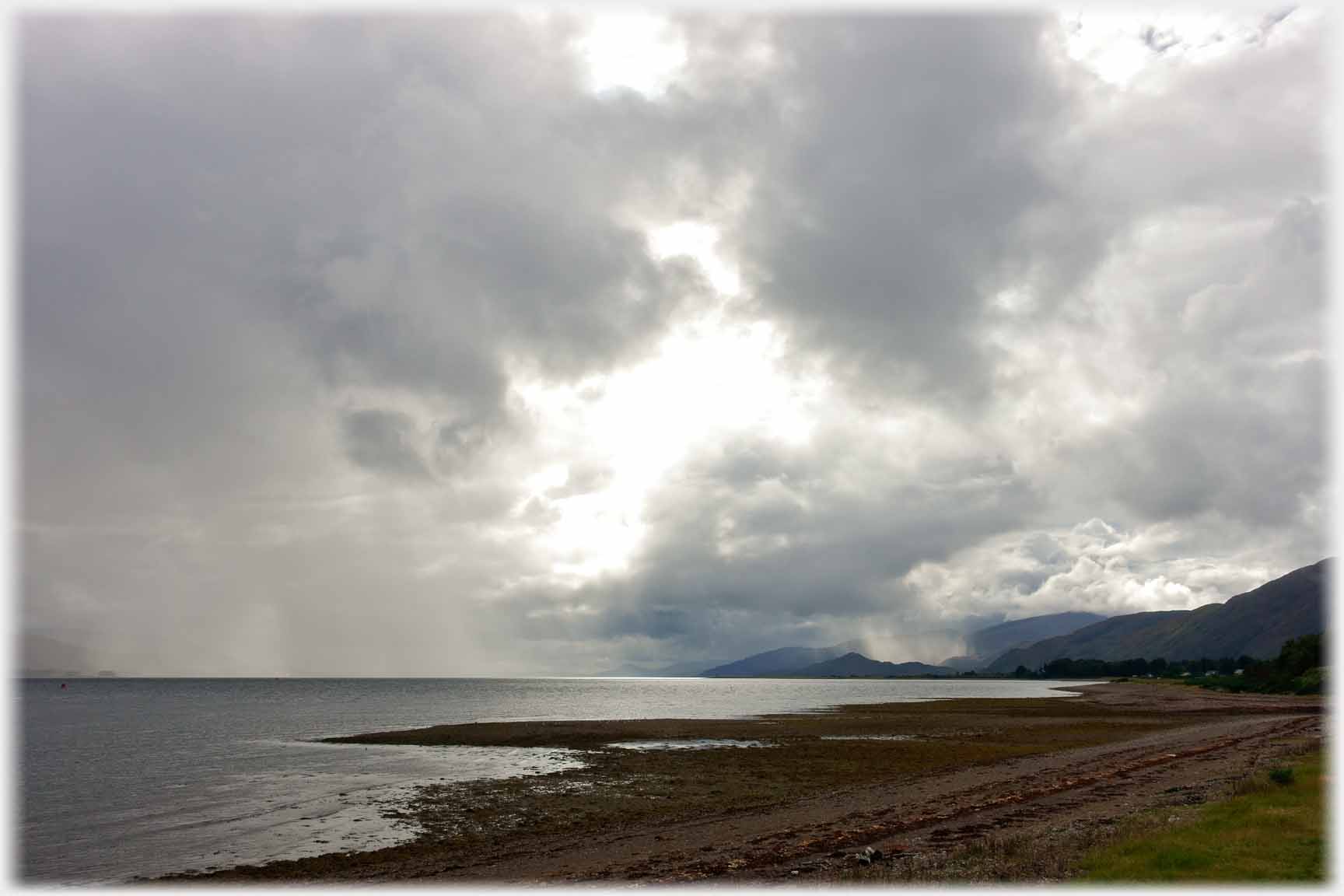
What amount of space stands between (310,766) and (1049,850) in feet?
156

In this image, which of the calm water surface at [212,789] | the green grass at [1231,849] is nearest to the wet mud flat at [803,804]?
the green grass at [1231,849]

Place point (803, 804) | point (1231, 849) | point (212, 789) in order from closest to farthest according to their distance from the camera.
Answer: point (1231, 849), point (803, 804), point (212, 789)

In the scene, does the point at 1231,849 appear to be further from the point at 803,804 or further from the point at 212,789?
the point at 212,789

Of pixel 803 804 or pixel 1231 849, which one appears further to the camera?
pixel 803 804

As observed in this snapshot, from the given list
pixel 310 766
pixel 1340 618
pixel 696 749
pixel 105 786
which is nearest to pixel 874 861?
pixel 1340 618

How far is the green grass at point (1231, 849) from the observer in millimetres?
15945

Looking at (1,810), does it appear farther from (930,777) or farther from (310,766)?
(310,766)

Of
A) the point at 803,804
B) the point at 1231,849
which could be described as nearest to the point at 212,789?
the point at 803,804

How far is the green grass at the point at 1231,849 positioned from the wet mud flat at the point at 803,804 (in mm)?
1333

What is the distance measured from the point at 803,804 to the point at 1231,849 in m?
18.7

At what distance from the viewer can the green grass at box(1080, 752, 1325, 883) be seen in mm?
15945

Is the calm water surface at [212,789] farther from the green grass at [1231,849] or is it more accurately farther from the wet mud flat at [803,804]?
the green grass at [1231,849]

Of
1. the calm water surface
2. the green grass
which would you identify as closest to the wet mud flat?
the green grass

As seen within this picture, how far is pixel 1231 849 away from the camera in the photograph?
17.5 metres
